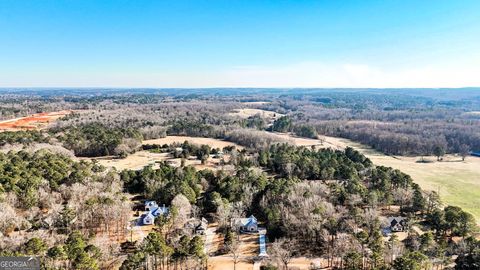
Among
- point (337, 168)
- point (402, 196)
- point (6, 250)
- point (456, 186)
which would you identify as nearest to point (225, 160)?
point (337, 168)

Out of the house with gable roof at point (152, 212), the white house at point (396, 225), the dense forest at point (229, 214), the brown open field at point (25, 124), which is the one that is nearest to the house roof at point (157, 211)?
the house with gable roof at point (152, 212)

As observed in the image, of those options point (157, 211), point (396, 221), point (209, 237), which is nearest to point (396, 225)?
point (396, 221)

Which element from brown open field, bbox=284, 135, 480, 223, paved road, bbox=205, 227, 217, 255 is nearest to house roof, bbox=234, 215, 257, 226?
paved road, bbox=205, 227, 217, 255

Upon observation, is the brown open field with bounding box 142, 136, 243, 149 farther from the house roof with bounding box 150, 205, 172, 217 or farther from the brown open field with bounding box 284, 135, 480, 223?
the house roof with bounding box 150, 205, 172, 217

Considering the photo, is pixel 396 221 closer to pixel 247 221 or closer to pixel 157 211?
pixel 247 221

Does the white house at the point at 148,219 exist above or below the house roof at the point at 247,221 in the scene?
below

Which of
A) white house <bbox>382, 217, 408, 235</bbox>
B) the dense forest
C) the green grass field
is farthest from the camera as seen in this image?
the green grass field

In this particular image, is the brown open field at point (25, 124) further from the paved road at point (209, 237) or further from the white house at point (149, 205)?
the paved road at point (209, 237)

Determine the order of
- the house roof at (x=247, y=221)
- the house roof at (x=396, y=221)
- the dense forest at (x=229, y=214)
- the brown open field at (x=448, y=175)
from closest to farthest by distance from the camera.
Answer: the dense forest at (x=229, y=214) → the house roof at (x=247, y=221) → the house roof at (x=396, y=221) → the brown open field at (x=448, y=175)

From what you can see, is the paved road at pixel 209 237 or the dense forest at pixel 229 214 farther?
the paved road at pixel 209 237

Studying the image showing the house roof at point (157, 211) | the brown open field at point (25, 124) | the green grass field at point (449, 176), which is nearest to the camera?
the house roof at point (157, 211)

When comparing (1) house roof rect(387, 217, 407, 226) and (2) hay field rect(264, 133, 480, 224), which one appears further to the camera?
(2) hay field rect(264, 133, 480, 224)

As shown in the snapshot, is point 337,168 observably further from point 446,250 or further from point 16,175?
point 16,175
